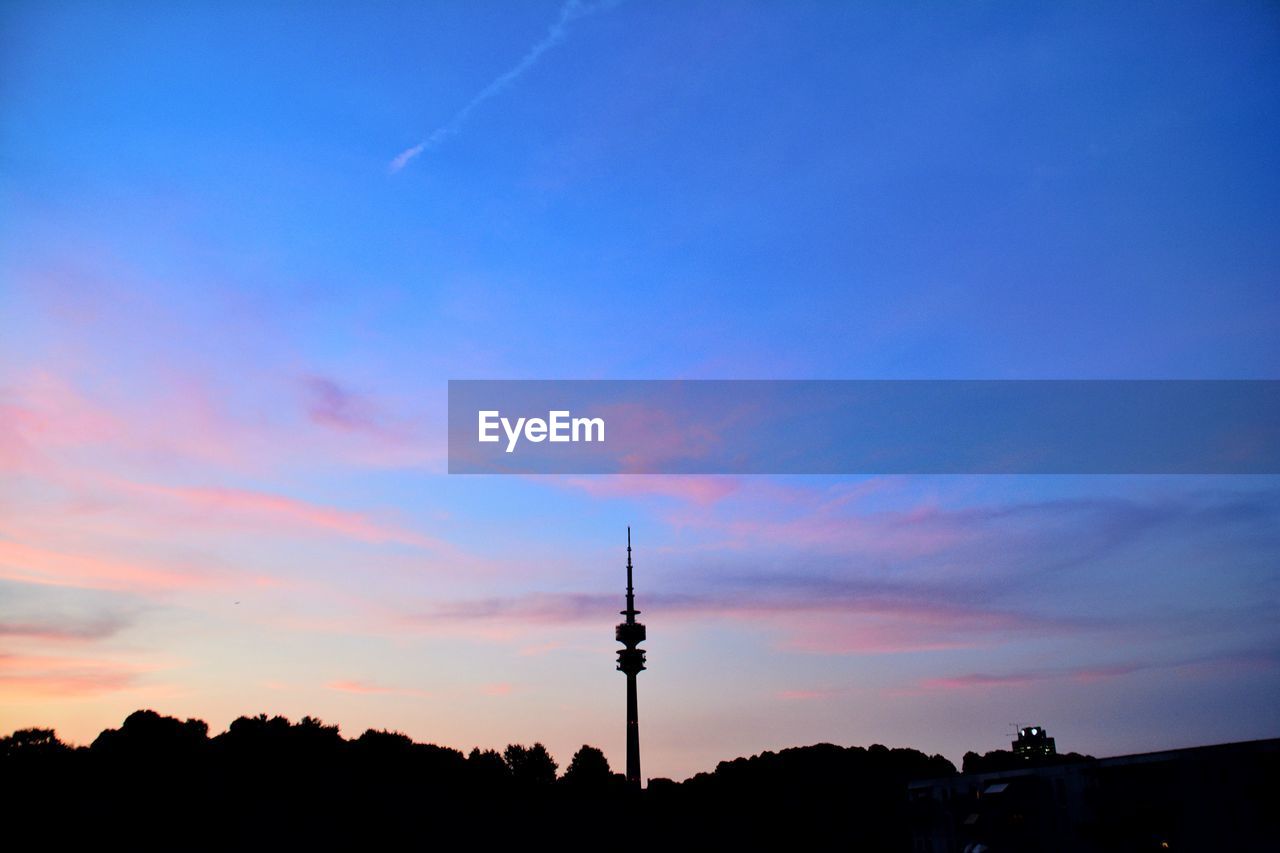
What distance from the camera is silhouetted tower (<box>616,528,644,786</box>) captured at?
4805 inches

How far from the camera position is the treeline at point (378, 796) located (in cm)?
9025

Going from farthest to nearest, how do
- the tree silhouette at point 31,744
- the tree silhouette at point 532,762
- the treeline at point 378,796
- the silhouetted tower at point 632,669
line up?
the tree silhouette at point 532,762 < the silhouetted tower at point 632,669 < the tree silhouette at point 31,744 < the treeline at point 378,796

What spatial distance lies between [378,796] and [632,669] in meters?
34.0

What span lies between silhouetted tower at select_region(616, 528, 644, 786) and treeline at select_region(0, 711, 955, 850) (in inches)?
307

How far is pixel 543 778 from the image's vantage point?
180 m

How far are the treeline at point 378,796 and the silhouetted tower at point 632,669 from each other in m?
7.79

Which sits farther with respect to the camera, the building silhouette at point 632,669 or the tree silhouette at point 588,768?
the tree silhouette at point 588,768

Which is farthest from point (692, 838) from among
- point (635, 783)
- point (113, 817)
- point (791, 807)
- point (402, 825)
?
point (113, 817)

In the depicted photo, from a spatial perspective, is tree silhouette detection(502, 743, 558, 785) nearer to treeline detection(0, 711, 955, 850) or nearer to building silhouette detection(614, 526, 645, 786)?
treeline detection(0, 711, 955, 850)

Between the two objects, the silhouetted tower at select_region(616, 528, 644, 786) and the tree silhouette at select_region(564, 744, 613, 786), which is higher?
the silhouetted tower at select_region(616, 528, 644, 786)

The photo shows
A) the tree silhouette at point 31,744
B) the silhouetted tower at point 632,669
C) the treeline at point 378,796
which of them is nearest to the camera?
the treeline at point 378,796

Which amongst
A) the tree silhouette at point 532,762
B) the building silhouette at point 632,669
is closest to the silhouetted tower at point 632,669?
the building silhouette at point 632,669

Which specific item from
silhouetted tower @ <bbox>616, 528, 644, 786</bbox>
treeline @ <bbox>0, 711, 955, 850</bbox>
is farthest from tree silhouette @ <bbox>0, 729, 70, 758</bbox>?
silhouetted tower @ <bbox>616, 528, 644, 786</bbox>

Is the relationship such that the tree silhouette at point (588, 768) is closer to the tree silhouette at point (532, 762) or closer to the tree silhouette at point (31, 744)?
the tree silhouette at point (532, 762)
